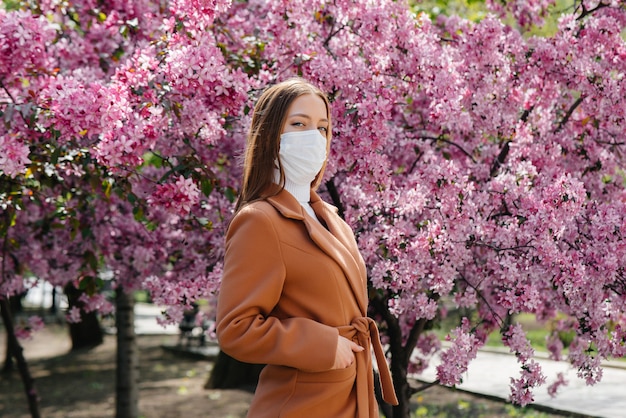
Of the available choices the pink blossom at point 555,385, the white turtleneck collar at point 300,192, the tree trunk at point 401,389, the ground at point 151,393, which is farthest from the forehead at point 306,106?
the ground at point 151,393

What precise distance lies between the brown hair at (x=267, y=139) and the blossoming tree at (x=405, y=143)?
1350 millimetres

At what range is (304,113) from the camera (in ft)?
8.64

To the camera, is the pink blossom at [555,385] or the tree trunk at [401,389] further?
the pink blossom at [555,385]

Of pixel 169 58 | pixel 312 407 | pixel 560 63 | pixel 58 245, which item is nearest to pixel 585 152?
pixel 560 63

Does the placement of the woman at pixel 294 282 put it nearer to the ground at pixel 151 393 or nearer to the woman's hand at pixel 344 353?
the woman's hand at pixel 344 353

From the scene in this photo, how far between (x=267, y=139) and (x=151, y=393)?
907cm

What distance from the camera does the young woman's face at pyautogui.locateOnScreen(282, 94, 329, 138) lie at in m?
2.62

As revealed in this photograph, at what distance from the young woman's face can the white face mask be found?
0.08 feet

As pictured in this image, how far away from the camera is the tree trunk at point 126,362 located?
760cm

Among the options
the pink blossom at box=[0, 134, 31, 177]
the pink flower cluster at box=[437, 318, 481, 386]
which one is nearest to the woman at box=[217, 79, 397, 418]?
the pink flower cluster at box=[437, 318, 481, 386]

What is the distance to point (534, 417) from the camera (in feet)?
26.5

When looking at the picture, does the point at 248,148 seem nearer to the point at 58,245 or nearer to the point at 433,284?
the point at 433,284

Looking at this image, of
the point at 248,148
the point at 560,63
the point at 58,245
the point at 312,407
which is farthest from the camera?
the point at 58,245

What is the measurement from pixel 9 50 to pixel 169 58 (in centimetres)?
102
